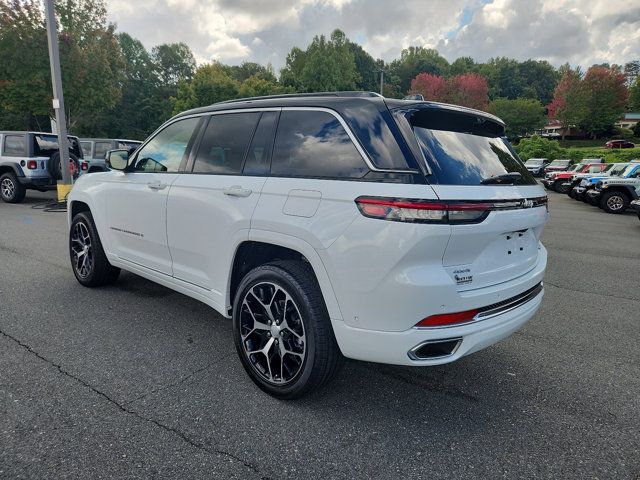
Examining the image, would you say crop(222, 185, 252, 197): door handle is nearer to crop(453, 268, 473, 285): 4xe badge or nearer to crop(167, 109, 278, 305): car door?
crop(167, 109, 278, 305): car door

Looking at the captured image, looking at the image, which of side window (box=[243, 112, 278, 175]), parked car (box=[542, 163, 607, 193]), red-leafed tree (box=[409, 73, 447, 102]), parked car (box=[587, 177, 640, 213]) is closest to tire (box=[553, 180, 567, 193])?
parked car (box=[542, 163, 607, 193])

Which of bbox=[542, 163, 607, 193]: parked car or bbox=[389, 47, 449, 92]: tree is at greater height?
bbox=[389, 47, 449, 92]: tree

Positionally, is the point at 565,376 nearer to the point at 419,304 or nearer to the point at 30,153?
the point at 419,304

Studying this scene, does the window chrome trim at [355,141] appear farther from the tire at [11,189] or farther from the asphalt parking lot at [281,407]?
the tire at [11,189]

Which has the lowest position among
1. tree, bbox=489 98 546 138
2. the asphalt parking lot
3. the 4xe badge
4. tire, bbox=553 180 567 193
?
the asphalt parking lot

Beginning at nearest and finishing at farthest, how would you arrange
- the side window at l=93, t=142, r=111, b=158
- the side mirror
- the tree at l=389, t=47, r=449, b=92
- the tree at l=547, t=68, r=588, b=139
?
the side mirror → the side window at l=93, t=142, r=111, b=158 → the tree at l=547, t=68, r=588, b=139 → the tree at l=389, t=47, r=449, b=92

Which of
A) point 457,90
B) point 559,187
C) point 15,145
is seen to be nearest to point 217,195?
point 15,145

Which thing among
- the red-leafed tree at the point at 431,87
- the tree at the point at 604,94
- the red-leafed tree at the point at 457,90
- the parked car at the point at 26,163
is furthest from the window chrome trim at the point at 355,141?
the tree at the point at 604,94

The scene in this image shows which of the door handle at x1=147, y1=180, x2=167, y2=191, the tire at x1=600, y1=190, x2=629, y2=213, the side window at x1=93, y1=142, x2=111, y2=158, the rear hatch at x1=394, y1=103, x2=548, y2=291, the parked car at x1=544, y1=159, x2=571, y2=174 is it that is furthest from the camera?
the parked car at x1=544, y1=159, x2=571, y2=174

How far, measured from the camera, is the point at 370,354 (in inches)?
91.0

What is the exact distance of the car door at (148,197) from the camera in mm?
3570

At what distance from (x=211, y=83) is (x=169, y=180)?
1527 inches

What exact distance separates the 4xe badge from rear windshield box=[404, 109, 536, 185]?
466 millimetres

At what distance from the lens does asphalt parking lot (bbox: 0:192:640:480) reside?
7.14 feet
